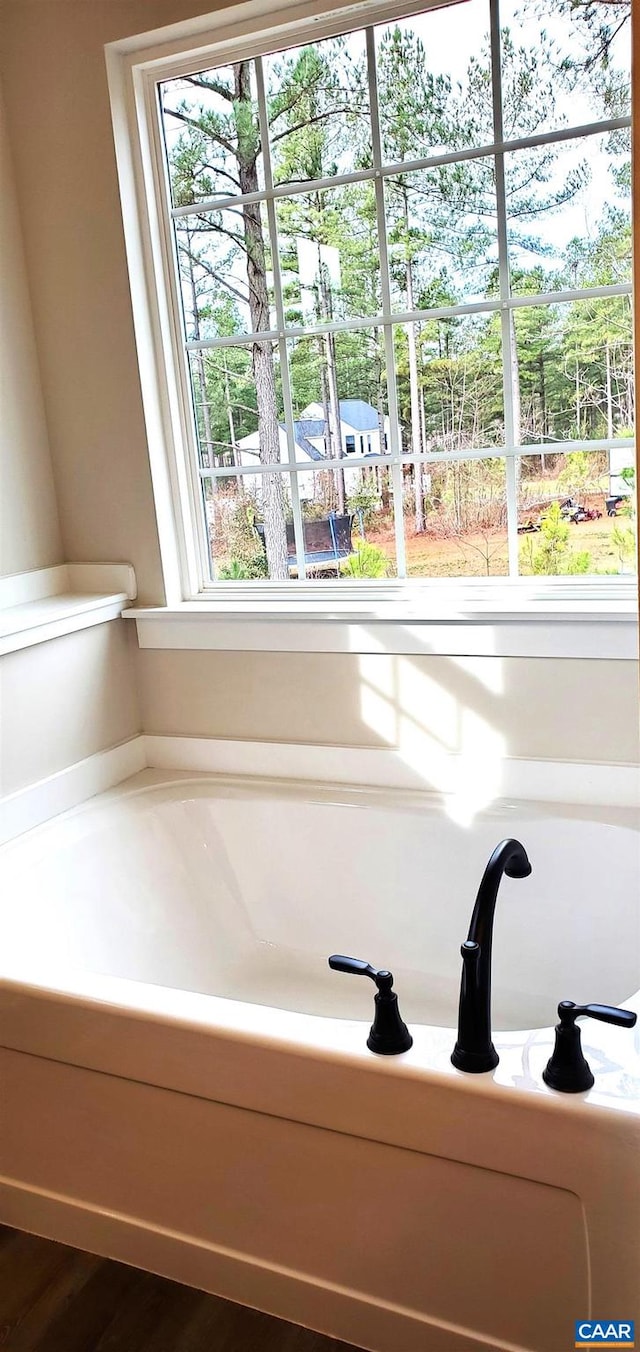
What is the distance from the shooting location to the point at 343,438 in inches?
97.0

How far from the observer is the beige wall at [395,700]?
218cm

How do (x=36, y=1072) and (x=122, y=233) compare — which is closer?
(x=36, y=1072)

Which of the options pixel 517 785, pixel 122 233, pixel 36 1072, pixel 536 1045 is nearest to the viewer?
pixel 536 1045

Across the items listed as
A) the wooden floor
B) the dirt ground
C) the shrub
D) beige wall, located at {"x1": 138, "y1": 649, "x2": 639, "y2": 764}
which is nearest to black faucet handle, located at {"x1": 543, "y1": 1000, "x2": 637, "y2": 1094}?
the wooden floor

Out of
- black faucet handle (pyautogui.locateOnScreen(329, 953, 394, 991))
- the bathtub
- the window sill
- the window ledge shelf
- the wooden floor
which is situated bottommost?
the wooden floor

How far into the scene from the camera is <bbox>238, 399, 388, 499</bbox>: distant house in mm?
2426

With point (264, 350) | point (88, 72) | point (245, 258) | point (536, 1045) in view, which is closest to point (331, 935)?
point (536, 1045)

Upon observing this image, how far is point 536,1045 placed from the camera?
1.40 metres

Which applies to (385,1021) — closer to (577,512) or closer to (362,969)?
(362,969)

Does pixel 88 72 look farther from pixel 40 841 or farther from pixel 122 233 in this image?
pixel 40 841

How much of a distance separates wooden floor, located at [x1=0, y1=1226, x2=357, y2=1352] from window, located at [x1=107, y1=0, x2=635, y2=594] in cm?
150

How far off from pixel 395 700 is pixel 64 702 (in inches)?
30.7

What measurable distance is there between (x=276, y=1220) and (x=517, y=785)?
3.46 feet

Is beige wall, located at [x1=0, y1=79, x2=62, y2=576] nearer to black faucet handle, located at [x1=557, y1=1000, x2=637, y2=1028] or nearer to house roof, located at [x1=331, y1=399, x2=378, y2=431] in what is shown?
house roof, located at [x1=331, y1=399, x2=378, y2=431]
